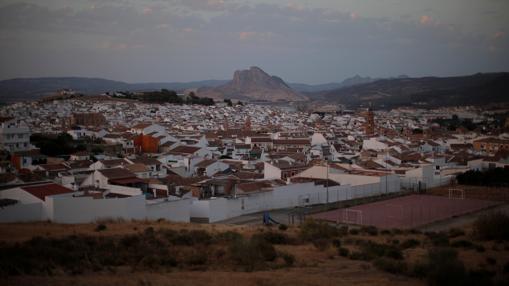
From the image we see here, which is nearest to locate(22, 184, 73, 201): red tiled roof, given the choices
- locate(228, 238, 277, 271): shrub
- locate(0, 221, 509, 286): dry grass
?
locate(0, 221, 509, 286): dry grass

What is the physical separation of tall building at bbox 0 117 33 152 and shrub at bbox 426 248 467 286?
1472 inches

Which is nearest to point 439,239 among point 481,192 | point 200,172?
point 481,192

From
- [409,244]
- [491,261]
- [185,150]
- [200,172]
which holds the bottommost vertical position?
[200,172]

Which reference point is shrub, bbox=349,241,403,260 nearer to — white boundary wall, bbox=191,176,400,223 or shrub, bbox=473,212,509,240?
shrub, bbox=473,212,509,240

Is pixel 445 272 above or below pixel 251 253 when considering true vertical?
above

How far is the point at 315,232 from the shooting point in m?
17.7

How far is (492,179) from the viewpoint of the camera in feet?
119

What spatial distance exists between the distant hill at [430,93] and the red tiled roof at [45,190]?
6792 centimetres

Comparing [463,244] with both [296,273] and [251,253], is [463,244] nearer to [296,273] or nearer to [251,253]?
[296,273]

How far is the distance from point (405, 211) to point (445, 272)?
693 inches

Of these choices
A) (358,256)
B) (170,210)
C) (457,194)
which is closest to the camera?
(358,256)

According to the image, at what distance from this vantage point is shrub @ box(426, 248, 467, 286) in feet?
32.8

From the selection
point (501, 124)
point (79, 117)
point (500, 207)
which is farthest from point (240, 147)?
point (501, 124)

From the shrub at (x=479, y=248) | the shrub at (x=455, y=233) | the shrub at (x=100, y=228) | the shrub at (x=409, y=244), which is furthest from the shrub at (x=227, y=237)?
the shrub at (x=455, y=233)
